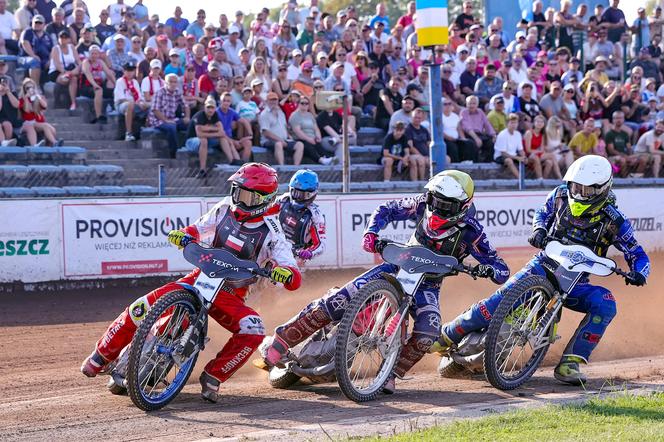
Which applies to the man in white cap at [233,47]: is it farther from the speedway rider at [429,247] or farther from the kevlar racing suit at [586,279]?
the kevlar racing suit at [586,279]

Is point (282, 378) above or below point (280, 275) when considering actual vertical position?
below

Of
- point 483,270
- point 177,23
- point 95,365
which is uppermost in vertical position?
point 177,23

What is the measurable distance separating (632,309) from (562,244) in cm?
441

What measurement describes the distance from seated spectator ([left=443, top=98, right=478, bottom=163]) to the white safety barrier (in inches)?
128

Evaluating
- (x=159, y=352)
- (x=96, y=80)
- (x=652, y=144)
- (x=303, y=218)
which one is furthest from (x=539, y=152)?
(x=159, y=352)

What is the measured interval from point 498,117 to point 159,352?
1426 cm

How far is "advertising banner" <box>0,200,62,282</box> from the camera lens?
47.6ft

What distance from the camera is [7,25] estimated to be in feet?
60.8

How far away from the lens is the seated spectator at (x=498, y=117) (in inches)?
812

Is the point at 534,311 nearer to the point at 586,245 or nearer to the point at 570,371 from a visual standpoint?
the point at 570,371

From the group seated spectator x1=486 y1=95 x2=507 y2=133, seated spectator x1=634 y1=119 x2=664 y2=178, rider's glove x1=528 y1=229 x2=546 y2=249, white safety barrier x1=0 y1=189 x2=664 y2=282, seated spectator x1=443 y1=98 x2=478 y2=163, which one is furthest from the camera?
seated spectator x1=634 y1=119 x2=664 y2=178

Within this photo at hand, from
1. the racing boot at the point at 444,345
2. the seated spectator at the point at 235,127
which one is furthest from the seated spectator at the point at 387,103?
the racing boot at the point at 444,345

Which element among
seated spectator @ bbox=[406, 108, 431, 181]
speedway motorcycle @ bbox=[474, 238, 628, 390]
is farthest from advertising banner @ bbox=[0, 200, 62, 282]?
speedway motorcycle @ bbox=[474, 238, 628, 390]

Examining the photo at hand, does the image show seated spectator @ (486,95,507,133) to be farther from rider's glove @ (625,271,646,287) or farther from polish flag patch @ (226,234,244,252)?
polish flag patch @ (226,234,244,252)
